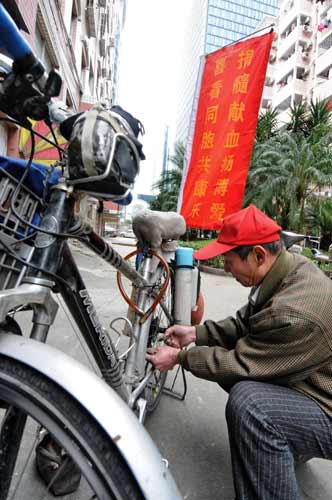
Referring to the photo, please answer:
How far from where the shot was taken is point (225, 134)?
4.48 metres

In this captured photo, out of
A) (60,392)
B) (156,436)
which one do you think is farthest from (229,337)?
(60,392)

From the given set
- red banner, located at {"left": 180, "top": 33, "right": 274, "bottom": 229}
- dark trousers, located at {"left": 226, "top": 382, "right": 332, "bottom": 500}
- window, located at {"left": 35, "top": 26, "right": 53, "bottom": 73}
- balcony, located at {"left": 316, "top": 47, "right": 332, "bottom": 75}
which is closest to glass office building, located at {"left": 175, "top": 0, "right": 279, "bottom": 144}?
balcony, located at {"left": 316, "top": 47, "right": 332, "bottom": 75}

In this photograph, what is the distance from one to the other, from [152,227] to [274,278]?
72 centimetres

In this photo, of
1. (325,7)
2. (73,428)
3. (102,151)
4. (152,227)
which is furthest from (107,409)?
(325,7)

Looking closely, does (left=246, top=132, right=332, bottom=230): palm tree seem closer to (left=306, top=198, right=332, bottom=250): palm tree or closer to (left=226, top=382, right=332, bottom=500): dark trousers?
(left=306, top=198, right=332, bottom=250): palm tree

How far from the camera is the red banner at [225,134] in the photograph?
14.2 feet

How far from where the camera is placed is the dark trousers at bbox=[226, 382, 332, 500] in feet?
3.72

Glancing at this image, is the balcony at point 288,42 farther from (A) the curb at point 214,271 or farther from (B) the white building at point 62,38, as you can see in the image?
(A) the curb at point 214,271

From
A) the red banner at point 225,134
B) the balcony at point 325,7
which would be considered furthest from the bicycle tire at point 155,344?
the balcony at point 325,7

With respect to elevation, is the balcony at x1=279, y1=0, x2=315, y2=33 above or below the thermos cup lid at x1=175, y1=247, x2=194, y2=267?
above

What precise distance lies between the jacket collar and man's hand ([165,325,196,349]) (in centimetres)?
49

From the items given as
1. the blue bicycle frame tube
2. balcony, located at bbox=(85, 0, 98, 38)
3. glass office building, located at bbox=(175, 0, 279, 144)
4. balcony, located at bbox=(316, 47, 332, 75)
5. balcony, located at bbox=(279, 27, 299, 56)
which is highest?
glass office building, located at bbox=(175, 0, 279, 144)

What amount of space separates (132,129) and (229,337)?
1.18 m

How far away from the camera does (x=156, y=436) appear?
6.13 ft
